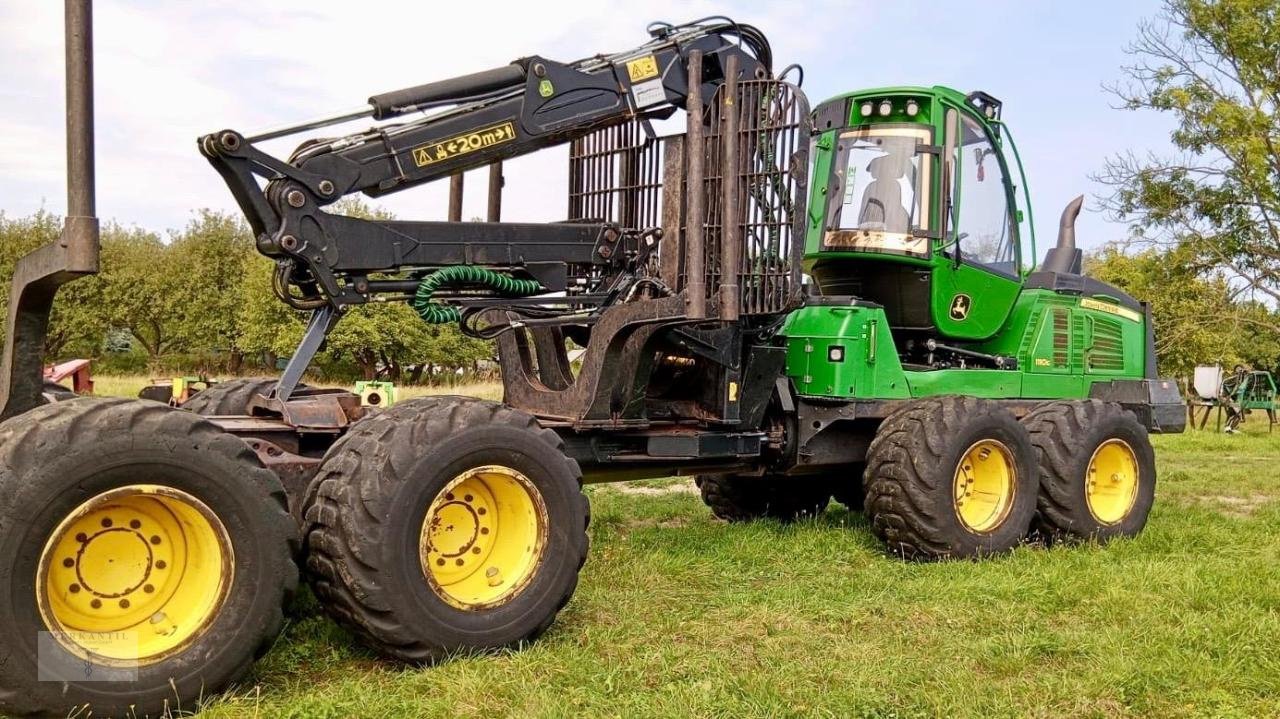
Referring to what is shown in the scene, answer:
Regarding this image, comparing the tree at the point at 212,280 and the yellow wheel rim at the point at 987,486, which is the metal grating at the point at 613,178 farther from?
the tree at the point at 212,280

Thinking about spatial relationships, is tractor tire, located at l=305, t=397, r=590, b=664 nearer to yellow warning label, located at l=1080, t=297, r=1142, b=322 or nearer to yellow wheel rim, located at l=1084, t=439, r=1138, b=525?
yellow wheel rim, located at l=1084, t=439, r=1138, b=525

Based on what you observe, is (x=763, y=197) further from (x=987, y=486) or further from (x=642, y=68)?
(x=987, y=486)

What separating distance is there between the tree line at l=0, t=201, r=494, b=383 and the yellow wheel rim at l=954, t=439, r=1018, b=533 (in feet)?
95.8

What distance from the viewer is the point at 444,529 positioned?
4.75 meters

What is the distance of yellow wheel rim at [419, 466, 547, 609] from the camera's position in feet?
15.4

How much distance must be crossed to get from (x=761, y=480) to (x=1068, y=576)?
9.31ft

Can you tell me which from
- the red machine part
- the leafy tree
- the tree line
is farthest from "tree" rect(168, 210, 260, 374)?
the red machine part

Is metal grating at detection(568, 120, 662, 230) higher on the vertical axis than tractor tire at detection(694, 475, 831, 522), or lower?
higher

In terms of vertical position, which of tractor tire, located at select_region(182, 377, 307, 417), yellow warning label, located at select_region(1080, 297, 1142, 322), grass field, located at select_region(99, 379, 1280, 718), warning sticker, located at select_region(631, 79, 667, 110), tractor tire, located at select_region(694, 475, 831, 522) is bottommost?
grass field, located at select_region(99, 379, 1280, 718)

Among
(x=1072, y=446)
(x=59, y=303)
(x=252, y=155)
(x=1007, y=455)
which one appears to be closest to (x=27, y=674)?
(x=252, y=155)

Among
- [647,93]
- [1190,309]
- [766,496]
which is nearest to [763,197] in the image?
[647,93]

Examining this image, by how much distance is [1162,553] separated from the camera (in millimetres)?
7320

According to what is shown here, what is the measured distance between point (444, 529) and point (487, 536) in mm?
222

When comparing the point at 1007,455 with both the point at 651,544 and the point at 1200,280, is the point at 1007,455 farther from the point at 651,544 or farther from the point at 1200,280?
the point at 1200,280
